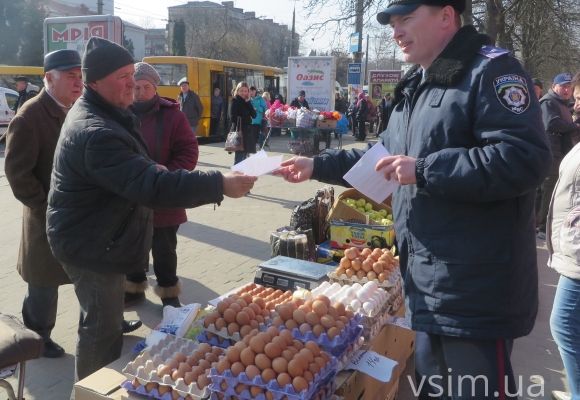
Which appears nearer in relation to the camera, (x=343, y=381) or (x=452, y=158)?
(x=452, y=158)

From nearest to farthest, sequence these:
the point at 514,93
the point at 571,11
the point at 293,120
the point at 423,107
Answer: the point at 514,93 → the point at 423,107 → the point at 571,11 → the point at 293,120

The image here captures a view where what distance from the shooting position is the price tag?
106 inches

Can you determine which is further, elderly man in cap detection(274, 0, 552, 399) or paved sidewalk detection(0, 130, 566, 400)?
paved sidewalk detection(0, 130, 566, 400)

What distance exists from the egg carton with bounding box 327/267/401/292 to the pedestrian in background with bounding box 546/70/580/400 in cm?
103

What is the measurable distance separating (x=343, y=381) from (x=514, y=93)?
1.63 m

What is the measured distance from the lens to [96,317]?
9.02ft

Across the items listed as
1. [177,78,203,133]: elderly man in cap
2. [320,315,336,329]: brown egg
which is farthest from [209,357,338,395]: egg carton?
[177,78,203,133]: elderly man in cap

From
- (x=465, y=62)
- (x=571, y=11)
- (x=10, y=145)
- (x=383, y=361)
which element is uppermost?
(x=571, y=11)

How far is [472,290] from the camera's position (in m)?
1.87

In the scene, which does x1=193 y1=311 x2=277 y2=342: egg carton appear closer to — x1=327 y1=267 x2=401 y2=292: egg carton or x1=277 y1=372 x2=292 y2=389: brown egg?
x1=277 y1=372 x2=292 y2=389: brown egg

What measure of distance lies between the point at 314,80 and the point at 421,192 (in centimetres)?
1727

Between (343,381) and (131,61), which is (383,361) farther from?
(131,61)

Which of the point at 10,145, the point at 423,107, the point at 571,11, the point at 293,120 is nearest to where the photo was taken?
the point at 423,107

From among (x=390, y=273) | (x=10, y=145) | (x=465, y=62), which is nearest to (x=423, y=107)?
(x=465, y=62)
